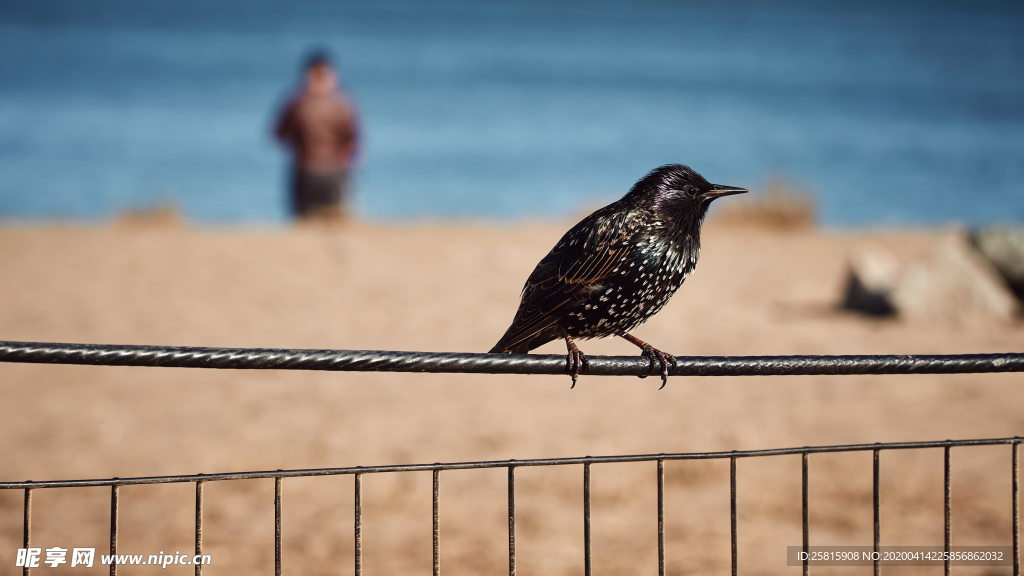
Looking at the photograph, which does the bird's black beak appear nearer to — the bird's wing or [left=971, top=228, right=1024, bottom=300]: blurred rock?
the bird's wing

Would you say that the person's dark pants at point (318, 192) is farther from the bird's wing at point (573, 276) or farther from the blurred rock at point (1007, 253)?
the bird's wing at point (573, 276)

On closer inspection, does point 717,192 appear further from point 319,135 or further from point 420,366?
point 319,135

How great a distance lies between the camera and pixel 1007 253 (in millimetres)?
10891

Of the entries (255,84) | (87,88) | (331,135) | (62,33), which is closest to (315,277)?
(331,135)

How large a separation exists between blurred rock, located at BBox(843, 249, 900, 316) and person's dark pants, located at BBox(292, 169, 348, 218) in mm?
6400

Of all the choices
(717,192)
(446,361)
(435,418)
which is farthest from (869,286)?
(446,361)

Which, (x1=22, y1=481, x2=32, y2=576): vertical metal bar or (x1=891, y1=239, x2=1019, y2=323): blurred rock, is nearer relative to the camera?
(x1=22, y1=481, x2=32, y2=576): vertical metal bar

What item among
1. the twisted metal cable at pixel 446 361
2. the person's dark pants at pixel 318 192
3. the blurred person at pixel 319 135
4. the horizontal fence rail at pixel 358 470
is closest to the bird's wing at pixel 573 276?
the twisted metal cable at pixel 446 361

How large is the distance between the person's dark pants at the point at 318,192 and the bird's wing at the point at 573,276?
10180 mm

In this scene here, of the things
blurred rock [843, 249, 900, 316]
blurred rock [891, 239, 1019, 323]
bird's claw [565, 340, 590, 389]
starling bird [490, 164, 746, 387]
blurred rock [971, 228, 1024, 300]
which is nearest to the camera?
bird's claw [565, 340, 590, 389]

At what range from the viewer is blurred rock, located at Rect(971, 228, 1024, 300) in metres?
10.9

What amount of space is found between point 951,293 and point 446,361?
32.2 ft

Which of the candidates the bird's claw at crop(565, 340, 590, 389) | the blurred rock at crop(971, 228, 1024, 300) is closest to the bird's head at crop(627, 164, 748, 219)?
the bird's claw at crop(565, 340, 590, 389)

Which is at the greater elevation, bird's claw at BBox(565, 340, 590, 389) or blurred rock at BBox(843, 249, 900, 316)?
blurred rock at BBox(843, 249, 900, 316)
